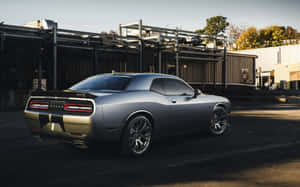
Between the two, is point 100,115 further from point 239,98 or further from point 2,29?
point 239,98

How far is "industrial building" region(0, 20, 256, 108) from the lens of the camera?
58.0 feet

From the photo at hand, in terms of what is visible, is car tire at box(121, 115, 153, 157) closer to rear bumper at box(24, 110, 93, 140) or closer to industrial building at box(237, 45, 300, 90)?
rear bumper at box(24, 110, 93, 140)

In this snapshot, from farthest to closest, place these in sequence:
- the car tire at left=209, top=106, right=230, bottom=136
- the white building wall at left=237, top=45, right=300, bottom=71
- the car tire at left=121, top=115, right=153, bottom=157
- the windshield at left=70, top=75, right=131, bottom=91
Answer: the white building wall at left=237, top=45, right=300, bottom=71 < the car tire at left=209, top=106, right=230, bottom=136 < the windshield at left=70, top=75, right=131, bottom=91 < the car tire at left=121, top=115, right=153, bottom=157

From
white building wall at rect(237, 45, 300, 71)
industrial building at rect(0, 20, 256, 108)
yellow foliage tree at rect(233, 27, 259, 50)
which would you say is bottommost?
industrial building at rect(0, 20, 256, 108)

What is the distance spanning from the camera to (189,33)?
2495 centimetres

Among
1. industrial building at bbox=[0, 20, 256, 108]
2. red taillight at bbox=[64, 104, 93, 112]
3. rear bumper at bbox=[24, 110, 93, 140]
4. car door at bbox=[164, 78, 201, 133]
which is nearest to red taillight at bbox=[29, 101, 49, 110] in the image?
rear bumper at bbox=[24, 110, 93, 140]

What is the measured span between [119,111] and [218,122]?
3550 millimetres

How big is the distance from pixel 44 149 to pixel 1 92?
425 inches

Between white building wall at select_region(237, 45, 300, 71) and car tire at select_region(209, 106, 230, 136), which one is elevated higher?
white building wall at select_region(237, 45, 300, 71)

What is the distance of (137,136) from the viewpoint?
6461mm

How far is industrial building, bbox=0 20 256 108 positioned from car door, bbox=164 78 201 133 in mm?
11625

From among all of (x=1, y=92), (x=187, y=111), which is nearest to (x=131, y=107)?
(x=187, y=111)

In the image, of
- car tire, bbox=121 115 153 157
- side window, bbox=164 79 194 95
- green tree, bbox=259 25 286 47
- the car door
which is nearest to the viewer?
car tire, bbox=121 115 153 157

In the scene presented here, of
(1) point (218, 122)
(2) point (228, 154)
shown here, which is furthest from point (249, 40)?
(2) point (228, 154)
